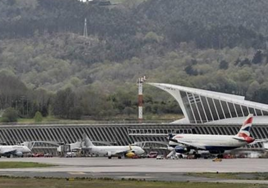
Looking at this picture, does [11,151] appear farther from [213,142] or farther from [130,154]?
[213,142]

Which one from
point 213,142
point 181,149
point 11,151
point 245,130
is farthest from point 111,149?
point 245,130

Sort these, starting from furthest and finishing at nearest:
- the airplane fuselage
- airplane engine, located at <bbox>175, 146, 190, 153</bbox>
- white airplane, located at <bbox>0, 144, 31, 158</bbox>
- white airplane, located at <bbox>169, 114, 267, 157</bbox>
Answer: white airplane, located at <bbox>0, 144, 31, 158</bbox> → the airplane fuselage → airplane engine, located at <bbox>175, 146, 190, 153</bbox> → white airplane, located at <bbox>169, 114, 267, 157</bbox>

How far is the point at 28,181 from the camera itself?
4104 inches

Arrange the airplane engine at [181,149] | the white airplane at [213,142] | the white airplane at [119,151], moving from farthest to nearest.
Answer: the white airplane at [119,151] < the airplane engine at [181,149] < the white airplane at [213,142]

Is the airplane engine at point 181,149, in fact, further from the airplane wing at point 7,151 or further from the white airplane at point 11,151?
the airplane wing at point 7,151

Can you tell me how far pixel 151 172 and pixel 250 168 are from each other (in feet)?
49.7

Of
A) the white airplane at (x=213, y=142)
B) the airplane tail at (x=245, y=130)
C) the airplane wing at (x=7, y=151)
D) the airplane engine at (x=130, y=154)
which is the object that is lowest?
the airplane engine at (x=130, y=154)

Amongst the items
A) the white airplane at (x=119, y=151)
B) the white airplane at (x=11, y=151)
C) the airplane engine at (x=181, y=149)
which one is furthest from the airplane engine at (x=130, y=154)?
the white airplane at (x=11, y=151)

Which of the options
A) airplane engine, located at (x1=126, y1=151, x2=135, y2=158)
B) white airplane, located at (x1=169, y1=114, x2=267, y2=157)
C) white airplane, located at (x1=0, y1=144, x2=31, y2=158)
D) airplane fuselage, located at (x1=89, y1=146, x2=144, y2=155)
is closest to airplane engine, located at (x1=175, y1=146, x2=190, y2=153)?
white airplane, located at (x1=169, y1=114, x2=267, y2=157)

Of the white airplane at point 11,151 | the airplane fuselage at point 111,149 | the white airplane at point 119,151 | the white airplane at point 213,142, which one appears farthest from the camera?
the white airplane at point 11,151

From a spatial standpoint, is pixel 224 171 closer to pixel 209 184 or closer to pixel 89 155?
pixel 209 184

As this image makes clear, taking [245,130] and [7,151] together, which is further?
[7,151]

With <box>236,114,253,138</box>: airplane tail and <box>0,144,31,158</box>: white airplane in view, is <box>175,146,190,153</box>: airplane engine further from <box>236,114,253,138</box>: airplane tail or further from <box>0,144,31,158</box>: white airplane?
<box>0,144,31,158</box>: white airplane

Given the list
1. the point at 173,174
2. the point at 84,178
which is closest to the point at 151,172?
the point at 173,174
